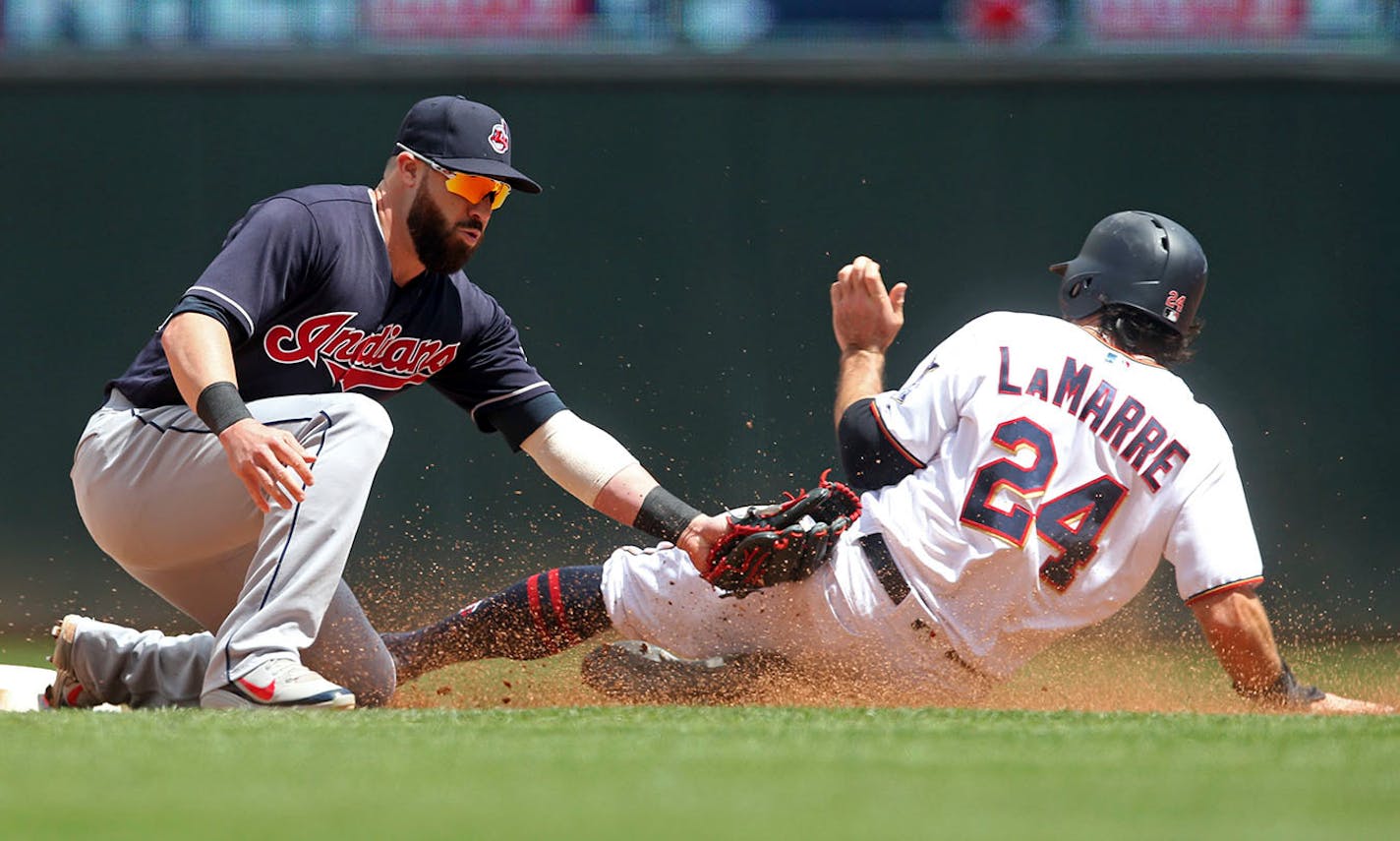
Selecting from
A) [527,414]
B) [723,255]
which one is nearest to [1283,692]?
[527,414]

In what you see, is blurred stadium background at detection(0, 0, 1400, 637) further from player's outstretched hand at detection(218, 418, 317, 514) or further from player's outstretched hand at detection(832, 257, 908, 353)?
player's outstretched hand at detection(218, 418, 317, 514)

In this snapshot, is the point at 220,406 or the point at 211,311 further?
the point at 211,311

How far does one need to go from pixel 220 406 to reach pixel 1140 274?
6.58 feet

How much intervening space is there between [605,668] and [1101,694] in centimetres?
131

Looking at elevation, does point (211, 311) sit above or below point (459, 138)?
below

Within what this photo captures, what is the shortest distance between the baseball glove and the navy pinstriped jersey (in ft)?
2.75

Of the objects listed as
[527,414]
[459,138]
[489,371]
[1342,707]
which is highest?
[459,138]

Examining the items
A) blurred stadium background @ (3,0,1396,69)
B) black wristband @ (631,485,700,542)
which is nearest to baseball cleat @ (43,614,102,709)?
black wristband @ (631,485,700,542)

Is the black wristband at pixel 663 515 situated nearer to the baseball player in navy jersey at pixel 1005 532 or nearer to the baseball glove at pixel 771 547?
the baseball player in navy jersey at pixel 1005 532

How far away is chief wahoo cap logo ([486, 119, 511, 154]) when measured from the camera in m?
3.99

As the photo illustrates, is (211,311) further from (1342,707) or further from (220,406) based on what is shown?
(1342,707)

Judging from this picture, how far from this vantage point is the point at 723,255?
21.9 feet

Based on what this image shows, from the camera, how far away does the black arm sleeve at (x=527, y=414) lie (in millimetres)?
4266

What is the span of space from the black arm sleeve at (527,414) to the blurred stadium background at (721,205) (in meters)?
2.24
